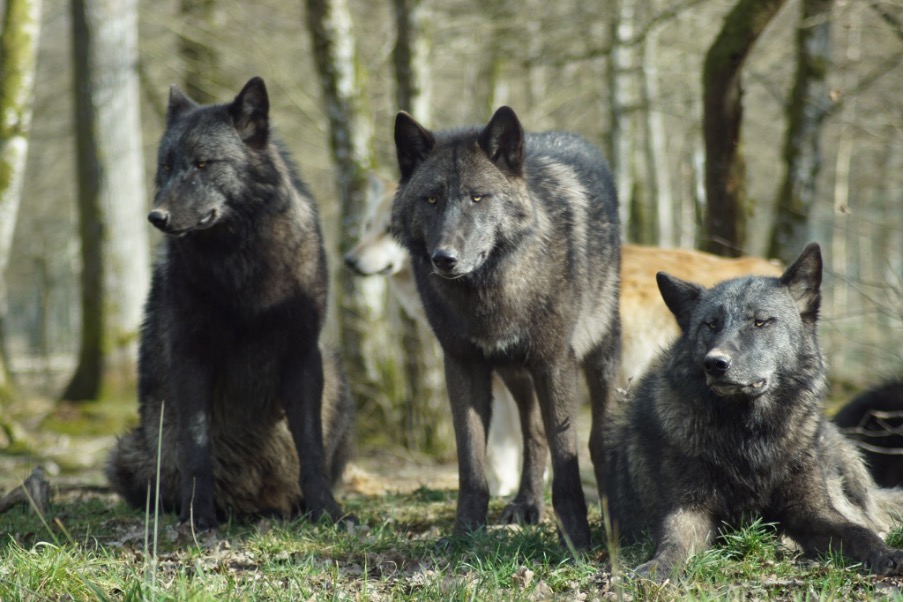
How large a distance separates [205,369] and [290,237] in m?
0.98

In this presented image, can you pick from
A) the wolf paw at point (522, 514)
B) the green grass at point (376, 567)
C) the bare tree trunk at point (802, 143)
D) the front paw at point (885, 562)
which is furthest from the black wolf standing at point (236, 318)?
the bare tree trunk at point (802, 143)

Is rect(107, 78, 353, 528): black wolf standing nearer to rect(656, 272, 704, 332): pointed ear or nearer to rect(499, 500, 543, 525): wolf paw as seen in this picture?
rect(499, 500, 543, 525): wolf paw

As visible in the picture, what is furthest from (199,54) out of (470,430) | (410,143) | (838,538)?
(838,538)

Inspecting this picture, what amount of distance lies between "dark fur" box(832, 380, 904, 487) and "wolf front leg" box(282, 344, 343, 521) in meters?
3.80

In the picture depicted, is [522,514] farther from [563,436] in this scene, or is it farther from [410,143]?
[410,143]

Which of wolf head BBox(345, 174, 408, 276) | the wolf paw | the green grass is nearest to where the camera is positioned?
the green grass

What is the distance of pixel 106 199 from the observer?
1155cm

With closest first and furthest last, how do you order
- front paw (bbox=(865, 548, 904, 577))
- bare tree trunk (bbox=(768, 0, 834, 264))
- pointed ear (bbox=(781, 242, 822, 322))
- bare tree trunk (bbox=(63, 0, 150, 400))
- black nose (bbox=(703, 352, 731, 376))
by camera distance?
1. front paw (bbox=(865, 548, 904, 577))
2. black nose (bbox=(703, 352, 731, 376))
3. pointed ear (bbox=(781, 242, 822, 322))
4. bare tree trunk (bbox=(768, 0, 834, 264))
5. bare tree trunk (bbox=(63, 0, 150, 400))

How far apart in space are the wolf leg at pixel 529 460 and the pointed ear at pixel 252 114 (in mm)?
2244

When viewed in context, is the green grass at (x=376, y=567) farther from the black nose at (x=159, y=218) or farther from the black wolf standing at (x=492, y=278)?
the black nose at (x=159, y=218)

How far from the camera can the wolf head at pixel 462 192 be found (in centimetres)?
478

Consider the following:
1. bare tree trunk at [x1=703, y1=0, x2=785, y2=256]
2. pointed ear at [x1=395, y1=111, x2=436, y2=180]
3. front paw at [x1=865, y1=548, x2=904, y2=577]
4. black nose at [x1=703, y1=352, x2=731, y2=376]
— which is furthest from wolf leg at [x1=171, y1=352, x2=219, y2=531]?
bare tree trunk at [x1=703, y1=0, x2=785, y2=256]

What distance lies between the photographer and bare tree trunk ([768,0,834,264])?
402 inches

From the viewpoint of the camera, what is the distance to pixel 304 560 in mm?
4574
